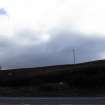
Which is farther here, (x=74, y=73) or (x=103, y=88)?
(x=74, y=73)

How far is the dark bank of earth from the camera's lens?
48.4m

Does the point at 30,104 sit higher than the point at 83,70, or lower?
lower

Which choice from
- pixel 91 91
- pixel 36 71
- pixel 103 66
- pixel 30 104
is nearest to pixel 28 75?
pixel 36 71

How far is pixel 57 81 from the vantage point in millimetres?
57312

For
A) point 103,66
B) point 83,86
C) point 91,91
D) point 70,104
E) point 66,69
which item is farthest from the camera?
point 66,69

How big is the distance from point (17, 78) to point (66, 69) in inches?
291

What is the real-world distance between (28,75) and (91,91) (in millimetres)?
15689

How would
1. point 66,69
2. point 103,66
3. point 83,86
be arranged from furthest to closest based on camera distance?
point 66,69, point 103,66, point 83,86

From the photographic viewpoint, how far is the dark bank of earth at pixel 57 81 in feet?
159

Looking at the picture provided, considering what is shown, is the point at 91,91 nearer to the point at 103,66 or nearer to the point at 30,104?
the point at 103,66

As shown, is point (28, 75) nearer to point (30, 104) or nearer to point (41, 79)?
point (41, 79)

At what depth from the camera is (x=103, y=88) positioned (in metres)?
47.8

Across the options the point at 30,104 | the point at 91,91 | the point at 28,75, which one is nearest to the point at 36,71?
the point at 28,75

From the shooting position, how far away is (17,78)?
60500 mm
